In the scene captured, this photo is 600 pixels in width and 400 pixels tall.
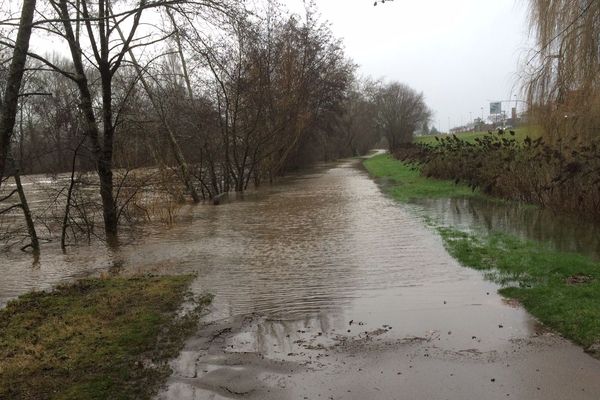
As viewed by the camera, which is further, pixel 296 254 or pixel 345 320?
pixel 296 254

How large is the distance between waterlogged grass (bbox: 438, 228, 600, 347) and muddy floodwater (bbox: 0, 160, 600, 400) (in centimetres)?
21

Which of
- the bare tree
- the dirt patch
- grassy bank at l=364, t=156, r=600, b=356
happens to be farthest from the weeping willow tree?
the bare tree

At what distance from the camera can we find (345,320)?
234 inches

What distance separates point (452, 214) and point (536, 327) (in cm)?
900

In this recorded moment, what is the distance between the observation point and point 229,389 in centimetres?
425

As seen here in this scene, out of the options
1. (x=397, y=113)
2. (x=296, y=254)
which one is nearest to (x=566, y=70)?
(x=296, y=254)

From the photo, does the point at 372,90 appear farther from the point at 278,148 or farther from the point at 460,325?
the point at 460,325

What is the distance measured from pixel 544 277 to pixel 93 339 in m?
5.67

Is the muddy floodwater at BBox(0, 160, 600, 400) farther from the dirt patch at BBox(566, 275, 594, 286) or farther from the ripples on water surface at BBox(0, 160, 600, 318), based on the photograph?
the dirt patch at BBox(566, 275, 594, 286)

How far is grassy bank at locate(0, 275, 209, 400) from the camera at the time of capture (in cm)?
423

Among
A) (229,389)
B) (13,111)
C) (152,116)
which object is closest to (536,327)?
(229,389)

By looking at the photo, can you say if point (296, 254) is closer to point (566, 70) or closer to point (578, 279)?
point (578, 279)

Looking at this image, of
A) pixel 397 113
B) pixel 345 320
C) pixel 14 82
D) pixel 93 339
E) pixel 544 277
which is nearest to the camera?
pixel 14 82

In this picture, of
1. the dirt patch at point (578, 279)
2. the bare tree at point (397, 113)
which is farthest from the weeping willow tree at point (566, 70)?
the bare tree at point (397, 113)
